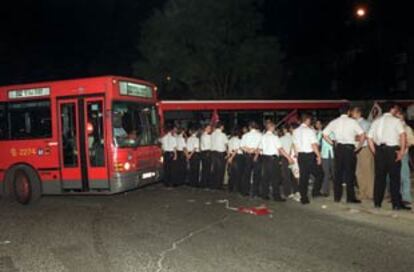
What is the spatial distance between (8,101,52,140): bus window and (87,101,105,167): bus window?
1.23 metres

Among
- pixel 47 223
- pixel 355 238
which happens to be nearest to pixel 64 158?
pixel 47 223

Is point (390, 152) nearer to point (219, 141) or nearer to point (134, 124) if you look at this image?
point (219, 141)

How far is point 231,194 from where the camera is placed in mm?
14492

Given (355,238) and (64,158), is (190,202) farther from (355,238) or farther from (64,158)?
(355,238)

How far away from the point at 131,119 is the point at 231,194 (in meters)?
3.48

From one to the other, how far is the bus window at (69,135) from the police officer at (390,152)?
6.97m

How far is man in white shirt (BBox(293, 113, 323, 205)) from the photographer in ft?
39.1

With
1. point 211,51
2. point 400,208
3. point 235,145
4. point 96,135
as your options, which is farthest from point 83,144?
point 211,51

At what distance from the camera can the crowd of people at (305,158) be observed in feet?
34.9

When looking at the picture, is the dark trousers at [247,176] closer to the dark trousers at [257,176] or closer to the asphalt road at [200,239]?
the dark trousers at [257,176]

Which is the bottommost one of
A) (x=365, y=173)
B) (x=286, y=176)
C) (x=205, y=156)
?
(x=286, y=176)

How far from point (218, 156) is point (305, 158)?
4.14m

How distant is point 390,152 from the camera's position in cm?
1048

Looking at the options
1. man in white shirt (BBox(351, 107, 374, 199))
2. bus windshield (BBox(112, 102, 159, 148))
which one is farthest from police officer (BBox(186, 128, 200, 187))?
man in white shirt (BBox(351, 107, 374, 199))
